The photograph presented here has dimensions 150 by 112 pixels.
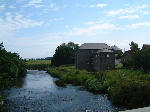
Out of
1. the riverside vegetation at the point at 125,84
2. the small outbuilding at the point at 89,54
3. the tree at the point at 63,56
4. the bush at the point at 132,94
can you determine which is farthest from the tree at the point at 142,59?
the tree at the point at 63,56

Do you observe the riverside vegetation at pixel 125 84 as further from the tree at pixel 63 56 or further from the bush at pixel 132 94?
the tree at pixel 63 56

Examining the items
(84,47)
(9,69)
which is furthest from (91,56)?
(9,69)

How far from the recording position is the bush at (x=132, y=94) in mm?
26406

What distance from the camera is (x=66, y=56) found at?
12088 centimetres

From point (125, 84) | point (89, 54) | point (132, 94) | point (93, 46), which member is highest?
point (93, 46)

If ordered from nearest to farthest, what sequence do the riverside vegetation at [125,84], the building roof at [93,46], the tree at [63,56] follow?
the riverside vegetation at [125,84] → the building roof at [93,46] → the tree at [63,56]

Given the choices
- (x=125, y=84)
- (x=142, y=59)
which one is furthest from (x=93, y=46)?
(x=125, y=84)

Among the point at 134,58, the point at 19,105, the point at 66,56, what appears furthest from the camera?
the point at 66,56

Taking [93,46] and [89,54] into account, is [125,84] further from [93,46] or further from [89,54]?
[93,46]

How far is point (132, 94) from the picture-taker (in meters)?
27.2

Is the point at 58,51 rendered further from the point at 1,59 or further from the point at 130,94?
the point at 130,94

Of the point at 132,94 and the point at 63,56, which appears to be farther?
the point at 63,56

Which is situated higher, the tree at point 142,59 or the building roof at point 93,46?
the building roof at point 93,46

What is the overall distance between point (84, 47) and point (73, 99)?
57004mm
